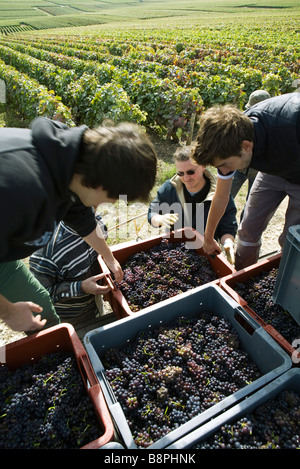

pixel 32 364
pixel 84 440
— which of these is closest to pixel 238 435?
pixel 84 440

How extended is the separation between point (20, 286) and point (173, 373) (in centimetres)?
101

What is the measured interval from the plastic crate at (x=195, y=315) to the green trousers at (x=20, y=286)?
0.56 m

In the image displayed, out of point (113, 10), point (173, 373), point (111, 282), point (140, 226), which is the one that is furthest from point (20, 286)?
point (113, 10)

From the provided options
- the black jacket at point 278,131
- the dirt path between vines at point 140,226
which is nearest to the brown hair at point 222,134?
the black jacket at point 278,131

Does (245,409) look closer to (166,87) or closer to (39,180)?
(39,180)

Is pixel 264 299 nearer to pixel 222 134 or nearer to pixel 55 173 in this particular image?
pixel 222 134

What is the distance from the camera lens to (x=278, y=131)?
1959 mm

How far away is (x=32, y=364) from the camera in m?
1.46

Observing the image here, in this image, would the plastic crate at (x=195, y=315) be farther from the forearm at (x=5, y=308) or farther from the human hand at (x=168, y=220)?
the human hand at (x=168, y=220)

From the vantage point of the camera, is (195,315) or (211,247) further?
(211,247)

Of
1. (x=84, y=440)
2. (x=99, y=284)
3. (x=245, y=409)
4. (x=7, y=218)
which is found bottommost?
(x=99, y=284)

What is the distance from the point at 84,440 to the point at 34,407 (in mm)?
258

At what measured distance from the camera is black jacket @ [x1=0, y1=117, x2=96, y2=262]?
3.31 feet

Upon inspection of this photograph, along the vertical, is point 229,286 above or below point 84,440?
above
